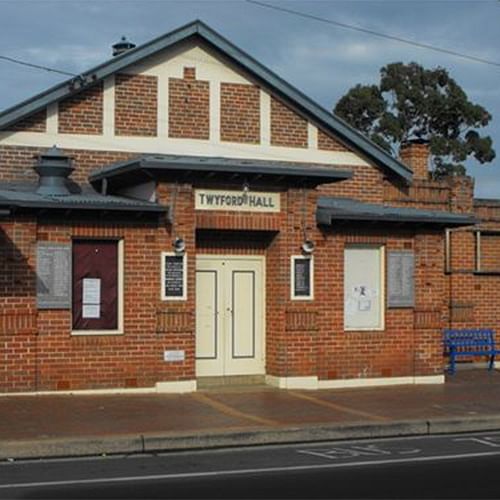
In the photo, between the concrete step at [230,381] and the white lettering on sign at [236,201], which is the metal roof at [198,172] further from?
the concrete step at [230,381]

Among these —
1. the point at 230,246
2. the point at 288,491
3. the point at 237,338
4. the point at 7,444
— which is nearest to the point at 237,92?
the point at 230,246

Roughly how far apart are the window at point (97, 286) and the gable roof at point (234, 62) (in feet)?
10.3

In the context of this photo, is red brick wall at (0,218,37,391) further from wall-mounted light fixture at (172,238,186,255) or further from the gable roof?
the gable roof

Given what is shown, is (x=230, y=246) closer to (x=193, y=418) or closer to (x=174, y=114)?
(x=174, y=114)

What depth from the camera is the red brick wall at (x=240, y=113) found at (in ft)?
67.3

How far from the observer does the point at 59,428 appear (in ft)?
44.3

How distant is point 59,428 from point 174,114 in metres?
8.19

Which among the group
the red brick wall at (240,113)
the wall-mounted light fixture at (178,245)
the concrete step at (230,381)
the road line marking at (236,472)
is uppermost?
the red brick wall at (240,113)

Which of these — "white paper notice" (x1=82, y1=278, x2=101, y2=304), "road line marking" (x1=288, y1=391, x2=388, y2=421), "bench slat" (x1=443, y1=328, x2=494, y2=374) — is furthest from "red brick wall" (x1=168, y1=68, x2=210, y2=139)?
"bench slat" (x1=443, y1=328, x2=494, y2=374)

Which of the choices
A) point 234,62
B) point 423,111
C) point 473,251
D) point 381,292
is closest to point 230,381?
point 381,292

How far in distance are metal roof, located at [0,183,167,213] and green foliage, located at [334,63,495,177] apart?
113ft

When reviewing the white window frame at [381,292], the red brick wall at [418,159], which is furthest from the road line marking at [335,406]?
the red brick wall at [418,159]

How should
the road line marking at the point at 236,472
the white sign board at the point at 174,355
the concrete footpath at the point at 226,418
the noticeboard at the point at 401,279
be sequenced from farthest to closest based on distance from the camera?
1. the noticeboard at the point at 401,279
2. the white sign board at the point at 174,355
3. the concrete footpath at the point at 226,418
4. the road line marking at the point at 236,472

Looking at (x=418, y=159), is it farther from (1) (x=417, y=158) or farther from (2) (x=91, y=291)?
(2) (x=91, y=291)
